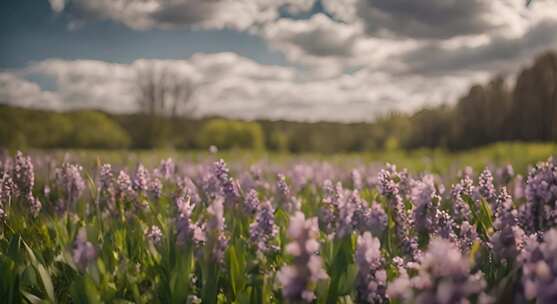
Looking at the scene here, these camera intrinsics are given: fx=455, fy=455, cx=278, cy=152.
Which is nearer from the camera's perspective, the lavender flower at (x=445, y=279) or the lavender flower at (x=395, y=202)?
the lavender flower at (x=445, y=279)

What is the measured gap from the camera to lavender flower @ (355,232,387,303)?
5.96ft

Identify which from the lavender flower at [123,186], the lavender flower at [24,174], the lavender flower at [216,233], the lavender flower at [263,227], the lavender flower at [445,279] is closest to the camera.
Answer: the lavender flower at [445,279]

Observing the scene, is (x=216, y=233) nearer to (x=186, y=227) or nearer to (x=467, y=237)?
(x=186, y=227)

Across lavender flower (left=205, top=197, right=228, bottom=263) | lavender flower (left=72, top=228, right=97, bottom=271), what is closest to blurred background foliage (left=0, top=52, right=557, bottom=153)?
lavender flower (left=205, top=197, right=228, bottom=263)

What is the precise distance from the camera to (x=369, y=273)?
2.03 metres

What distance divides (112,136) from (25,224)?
60.1 metres

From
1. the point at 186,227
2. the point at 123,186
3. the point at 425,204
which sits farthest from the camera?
the point at 123,186

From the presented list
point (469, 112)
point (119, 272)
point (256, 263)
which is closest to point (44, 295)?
point (119, 272)

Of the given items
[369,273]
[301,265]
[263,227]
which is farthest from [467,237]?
[301,265]

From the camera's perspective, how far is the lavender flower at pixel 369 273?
182 centimetres

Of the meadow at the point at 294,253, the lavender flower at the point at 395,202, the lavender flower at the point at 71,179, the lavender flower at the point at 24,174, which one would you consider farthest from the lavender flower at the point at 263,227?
the lavender flower at the point at 24,174

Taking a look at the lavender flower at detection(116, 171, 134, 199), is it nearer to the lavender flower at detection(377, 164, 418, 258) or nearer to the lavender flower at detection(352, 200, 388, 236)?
the lavender flower at detection(352, 200, 388, 236)

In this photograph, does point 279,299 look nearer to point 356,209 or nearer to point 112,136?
point 356,209

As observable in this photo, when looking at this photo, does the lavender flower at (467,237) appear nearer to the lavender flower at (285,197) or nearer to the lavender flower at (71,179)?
the lavender flower at (285,197)
